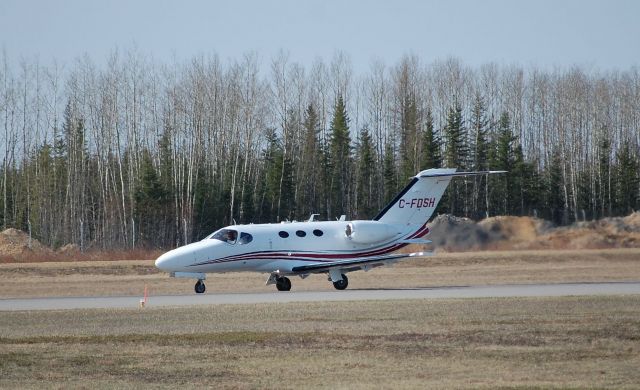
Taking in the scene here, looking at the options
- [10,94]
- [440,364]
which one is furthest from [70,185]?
[440,364]

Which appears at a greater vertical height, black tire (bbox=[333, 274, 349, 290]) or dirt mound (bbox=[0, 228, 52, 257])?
dirt mound (bbox=[0, 228, 52, 257])

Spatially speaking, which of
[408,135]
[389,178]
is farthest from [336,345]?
[408,135]

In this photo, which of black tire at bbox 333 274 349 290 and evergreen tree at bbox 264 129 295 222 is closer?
black tire at bbox 333 274 349 290

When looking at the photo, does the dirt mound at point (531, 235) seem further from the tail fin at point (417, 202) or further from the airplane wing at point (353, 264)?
the airplane wing at point (353, 264)

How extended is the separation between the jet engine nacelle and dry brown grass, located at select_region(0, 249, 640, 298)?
2418mm

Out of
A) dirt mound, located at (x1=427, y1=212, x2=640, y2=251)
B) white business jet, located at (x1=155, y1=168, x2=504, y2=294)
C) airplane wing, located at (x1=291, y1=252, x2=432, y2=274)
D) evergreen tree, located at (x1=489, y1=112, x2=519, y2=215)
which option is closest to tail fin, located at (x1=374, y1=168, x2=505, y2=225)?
white business jet, located at (x1=155, y1=168, x2=504, y2=294)

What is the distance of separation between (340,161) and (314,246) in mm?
48044

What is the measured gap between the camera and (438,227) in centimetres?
4875

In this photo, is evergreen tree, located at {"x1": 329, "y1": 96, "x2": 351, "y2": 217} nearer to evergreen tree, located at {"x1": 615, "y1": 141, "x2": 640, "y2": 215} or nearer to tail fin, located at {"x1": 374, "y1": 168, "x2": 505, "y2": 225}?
evergreen tree, located at {"x1": 615, "y1": 141, "x2": 640, "y2": 215}

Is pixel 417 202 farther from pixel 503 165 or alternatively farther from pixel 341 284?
pixel 503 165

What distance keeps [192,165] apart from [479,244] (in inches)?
1266

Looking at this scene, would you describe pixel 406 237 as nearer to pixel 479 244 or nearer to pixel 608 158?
pixel 479 244

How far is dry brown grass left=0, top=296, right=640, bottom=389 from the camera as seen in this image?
54.5ft

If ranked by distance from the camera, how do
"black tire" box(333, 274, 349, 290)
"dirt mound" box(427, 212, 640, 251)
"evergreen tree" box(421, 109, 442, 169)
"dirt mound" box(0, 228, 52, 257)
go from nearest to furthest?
"black tire" box(333, 274, 349, 290) → "dirt mound" box(427, 212, 640, 251) → "dirt mound" box(0, 228, 52, 257) → "evergreen tree" box(421, 109, 442, 169)
